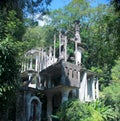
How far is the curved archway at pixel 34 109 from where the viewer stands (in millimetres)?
20311

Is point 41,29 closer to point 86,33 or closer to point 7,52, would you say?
point 86,33

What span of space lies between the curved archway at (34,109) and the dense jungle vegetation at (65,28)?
4.08 feet

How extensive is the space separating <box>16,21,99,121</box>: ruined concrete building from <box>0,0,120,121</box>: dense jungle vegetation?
1434mm

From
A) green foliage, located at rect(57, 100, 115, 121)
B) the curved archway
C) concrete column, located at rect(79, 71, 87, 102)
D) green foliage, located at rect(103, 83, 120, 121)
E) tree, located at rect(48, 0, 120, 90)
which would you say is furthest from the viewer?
tree, located at rect(48, 0, 120, 90)

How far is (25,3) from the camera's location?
1781cm

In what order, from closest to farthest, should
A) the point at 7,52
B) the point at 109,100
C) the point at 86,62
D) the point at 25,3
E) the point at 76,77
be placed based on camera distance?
the point at 7,52 → the point at 25,3 → the point at 76,77 → the point at 109,100 → the point at 86,62

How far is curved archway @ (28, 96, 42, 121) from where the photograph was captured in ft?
66.6

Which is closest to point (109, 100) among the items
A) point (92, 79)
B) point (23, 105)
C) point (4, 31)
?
point (92, 79)

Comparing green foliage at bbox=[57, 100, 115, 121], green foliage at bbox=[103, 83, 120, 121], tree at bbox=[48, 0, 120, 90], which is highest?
tree at bbox=[48, 0, 120, 90]

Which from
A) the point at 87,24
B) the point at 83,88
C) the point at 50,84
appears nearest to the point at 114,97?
the point at 83,88

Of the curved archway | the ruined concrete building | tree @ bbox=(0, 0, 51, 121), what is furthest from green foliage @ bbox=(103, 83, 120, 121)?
tree @ bbox=(0, 0, 51, 121)

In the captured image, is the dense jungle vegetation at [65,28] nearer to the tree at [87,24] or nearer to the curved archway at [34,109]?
the tree at [87,24]

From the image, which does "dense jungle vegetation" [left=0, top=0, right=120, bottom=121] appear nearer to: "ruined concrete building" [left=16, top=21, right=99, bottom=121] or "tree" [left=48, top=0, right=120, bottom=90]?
"tree" [left=48, top=0, right=120, bottom=90]

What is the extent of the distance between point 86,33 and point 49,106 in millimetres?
14551
